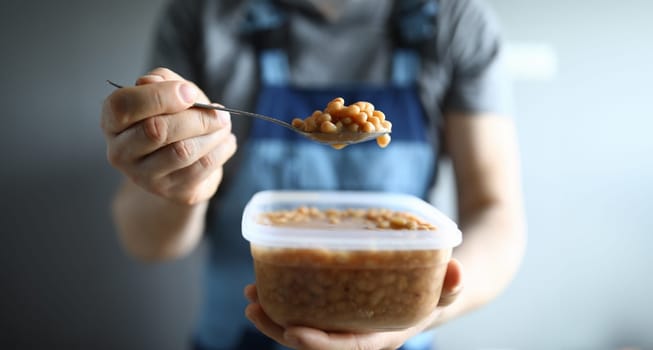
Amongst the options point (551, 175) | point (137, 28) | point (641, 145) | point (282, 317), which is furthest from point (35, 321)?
point (641, 145)

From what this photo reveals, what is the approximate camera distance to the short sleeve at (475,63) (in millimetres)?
924

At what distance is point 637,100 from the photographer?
4.37 ft

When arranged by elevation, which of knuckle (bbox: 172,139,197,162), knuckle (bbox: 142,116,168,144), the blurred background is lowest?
the blurred background

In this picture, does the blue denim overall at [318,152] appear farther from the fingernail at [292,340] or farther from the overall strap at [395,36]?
the fingernail at [292,340]

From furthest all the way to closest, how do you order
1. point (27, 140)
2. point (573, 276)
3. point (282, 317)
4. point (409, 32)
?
point (573, 276) → point (27, 140) → point (409, 32) → point (282, 317)

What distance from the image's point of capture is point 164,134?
0.51 metres

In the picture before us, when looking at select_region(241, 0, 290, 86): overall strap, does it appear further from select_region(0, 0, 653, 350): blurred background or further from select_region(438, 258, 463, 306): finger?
select_region(438, 258, 463, 306): finger

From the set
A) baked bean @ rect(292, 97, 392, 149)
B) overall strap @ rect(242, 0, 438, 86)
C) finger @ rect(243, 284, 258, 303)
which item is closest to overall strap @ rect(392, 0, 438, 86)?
overall strap @ rect(242, 0, 438, 86)

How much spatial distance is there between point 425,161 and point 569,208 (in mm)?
599

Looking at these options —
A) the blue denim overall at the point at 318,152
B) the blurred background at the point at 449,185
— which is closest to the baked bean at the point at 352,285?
A: the blue denim overall at the point at 318,152

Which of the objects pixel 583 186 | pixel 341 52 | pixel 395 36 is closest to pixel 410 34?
pixel 395 36

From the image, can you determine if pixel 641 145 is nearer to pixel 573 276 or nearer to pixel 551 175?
pixel 551 175

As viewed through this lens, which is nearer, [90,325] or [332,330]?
[332,330]

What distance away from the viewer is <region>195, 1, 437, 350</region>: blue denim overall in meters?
0.94
